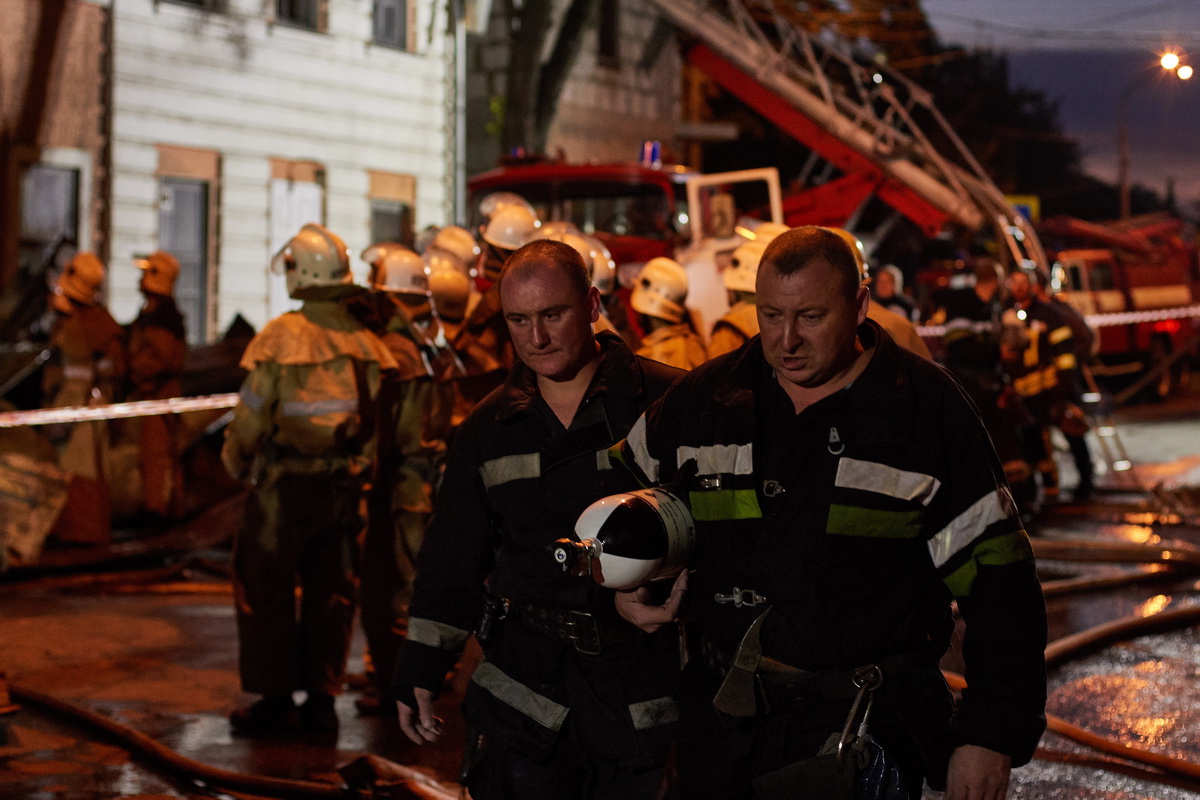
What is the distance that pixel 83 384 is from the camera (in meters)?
10.6

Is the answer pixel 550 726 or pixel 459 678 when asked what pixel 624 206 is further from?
pixel 550 726

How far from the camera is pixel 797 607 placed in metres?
2.81

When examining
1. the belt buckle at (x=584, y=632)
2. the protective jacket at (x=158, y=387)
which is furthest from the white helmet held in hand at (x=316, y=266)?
the protective jacket at (x=158, y=387)

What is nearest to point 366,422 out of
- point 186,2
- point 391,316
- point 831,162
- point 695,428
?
point 391,316

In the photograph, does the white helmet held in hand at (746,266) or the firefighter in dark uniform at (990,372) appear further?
the firefighter in dark uniform at (990,372)

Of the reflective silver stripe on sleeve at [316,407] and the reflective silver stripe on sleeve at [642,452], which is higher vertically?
the reflective silver stripe on sleeve at [642,452]

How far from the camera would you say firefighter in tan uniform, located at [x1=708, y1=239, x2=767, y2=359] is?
655 cm

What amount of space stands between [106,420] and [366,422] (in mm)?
5085

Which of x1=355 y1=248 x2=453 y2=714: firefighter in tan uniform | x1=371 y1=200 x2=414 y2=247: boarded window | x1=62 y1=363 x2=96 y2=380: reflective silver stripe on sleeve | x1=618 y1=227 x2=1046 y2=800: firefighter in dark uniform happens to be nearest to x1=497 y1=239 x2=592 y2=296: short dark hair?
x1=618 y1=227 x2=1046 y2=800: firefighter in dark uniform

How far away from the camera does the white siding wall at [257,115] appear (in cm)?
1553

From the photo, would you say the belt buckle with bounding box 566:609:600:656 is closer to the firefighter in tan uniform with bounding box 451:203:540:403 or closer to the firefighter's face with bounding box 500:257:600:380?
the firefighter's face with bounding box 500:257:600:380

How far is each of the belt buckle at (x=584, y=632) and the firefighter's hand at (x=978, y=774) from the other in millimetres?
995

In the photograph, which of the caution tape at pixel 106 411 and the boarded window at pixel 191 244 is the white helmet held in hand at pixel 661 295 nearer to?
the caution tape at pixel 106 411

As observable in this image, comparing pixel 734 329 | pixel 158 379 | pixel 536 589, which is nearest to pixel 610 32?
pixel 158 379
